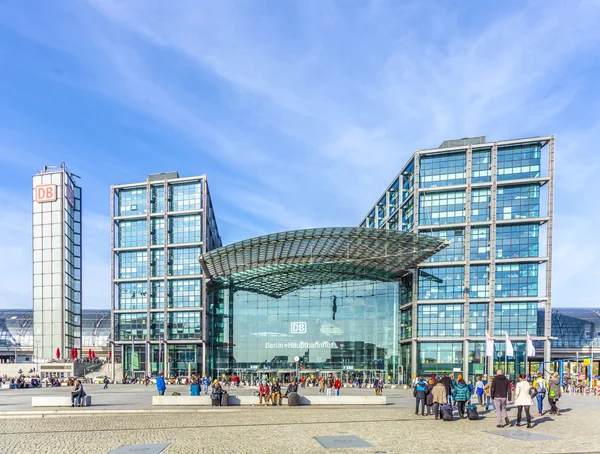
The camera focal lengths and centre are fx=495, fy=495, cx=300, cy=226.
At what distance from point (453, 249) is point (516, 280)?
7983 mm

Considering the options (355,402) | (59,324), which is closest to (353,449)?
(355,402)

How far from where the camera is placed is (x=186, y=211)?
72.3 meters

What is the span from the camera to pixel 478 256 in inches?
2363

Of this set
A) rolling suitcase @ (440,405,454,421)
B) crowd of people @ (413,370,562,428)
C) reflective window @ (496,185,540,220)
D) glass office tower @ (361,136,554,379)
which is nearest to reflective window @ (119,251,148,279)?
glass office tower @ (361,136,554,379)

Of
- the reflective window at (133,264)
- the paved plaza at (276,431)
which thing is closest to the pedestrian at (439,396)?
the paved plaza at (276,431)

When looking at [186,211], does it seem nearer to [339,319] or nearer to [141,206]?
[141,206]

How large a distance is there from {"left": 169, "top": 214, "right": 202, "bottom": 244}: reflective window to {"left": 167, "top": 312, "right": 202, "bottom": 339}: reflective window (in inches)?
415

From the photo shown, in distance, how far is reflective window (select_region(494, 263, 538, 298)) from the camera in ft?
191

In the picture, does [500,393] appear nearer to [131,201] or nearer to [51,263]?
[131,201]

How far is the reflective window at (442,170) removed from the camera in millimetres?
61625

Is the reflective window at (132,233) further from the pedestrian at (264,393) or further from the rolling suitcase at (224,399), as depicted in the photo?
the rolling suitcase at (224,399)

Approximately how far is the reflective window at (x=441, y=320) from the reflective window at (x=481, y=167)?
51.4 ft

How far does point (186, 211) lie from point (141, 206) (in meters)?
7.68

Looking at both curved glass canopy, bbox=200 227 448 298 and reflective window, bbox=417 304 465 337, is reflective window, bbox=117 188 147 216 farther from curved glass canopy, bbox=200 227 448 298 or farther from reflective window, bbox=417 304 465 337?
reflective window, bbox=417 304 465 337
